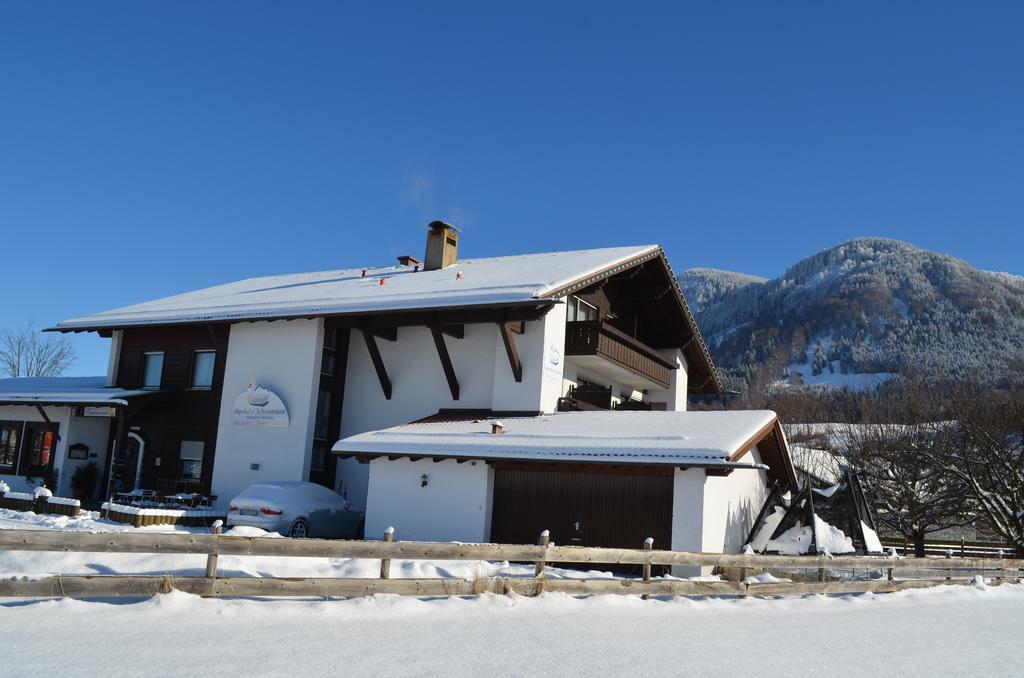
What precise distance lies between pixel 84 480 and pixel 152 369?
4118 millimetres

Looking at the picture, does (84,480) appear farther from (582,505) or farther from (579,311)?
(582,505)

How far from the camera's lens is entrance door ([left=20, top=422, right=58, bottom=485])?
28625mm

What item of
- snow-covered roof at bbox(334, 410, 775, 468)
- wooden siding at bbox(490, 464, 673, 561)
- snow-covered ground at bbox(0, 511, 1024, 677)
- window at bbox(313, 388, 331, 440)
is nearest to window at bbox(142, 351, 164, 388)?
window at bbox(313, 388, 331, 440)

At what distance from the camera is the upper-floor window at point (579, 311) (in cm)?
2505

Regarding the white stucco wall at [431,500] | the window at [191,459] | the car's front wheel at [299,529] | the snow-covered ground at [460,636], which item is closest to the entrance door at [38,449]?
the window at [191,459]

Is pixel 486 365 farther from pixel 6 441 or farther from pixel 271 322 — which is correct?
pixel 6 441

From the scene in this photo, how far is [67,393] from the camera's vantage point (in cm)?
2739

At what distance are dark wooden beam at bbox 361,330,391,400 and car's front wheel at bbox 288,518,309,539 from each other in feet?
16.5

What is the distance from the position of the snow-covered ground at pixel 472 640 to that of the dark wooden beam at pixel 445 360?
12172mm

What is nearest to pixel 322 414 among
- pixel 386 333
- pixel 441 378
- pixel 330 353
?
pixel 330 353

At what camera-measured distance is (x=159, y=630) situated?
798 cm

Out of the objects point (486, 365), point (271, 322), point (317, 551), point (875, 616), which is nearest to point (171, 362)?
point (271, 322)

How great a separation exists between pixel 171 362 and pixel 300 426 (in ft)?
21.5

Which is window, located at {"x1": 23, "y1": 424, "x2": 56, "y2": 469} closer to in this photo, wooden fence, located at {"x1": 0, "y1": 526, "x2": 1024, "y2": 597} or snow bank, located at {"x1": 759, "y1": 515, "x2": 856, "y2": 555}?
wooden fence, located at {"x1": 0, "y1": 526, "x2": 1024, "y2": 597}
